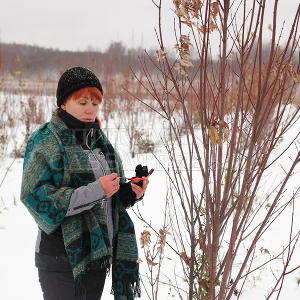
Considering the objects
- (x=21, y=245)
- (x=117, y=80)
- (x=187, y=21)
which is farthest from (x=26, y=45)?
(x=187, y=21)

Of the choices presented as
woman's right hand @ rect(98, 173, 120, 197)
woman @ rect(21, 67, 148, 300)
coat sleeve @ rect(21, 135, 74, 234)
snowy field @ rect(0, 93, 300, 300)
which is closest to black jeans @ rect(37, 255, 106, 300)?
woman @ rect(21, 67, 148, 300)

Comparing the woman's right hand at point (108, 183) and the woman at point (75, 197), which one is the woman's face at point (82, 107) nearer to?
the woman at point (75, 197)

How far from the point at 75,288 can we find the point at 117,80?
22.2ft

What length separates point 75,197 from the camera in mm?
1333

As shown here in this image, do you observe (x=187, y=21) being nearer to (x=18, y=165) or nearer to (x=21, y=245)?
(x=21, y=245)

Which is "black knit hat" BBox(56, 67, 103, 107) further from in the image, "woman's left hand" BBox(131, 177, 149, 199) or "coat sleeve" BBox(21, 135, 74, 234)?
"woman's left hand" BBox(131, 177, 149, 199)

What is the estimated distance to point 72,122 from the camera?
4.86ft

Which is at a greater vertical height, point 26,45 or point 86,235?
point 26,45

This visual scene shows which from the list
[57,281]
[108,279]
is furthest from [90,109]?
[108,279]

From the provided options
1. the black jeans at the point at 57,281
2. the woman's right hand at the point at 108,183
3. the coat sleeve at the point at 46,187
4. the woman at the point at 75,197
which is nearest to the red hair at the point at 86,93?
the woman at the point at 75,197

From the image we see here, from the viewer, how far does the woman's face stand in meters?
1.47

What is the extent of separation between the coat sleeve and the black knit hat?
23 cm

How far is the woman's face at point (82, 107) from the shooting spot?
4.83 feet

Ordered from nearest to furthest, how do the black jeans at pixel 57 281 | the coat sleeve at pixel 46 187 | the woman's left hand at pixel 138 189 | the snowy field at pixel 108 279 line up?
the coat sleeve at pixel 46 187, the black jeans at pixel 57 281, the woman's left hand at pixel 138 189, the snowy field at pixel 108 279
